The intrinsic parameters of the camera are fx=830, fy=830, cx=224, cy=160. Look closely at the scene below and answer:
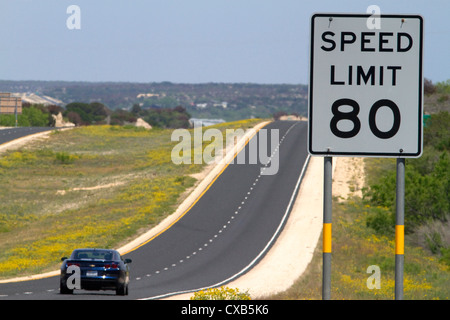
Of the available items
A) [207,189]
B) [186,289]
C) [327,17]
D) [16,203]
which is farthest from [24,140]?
[327,17]

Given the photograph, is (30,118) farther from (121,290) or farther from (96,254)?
(121,290)

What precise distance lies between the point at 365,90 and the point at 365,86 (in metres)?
0.03

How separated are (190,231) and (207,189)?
47.5 ft

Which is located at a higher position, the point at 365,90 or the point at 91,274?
the point at 365,90

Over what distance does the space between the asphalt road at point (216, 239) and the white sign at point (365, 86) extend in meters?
17.8

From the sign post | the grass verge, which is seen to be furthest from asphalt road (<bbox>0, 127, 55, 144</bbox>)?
the sign post

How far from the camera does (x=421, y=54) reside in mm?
7066

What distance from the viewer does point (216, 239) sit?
51656mm

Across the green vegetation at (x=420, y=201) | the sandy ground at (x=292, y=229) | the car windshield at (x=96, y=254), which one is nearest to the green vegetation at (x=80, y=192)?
the sandy ground at (x=292, y=229)

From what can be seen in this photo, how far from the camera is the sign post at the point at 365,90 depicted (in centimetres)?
709

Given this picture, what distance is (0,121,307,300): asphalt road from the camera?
110ft

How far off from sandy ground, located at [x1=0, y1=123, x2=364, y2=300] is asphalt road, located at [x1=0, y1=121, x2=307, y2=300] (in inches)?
29.8

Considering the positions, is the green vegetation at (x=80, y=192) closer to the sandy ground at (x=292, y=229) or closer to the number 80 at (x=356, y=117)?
the sandy ground at (x=292, y=229)

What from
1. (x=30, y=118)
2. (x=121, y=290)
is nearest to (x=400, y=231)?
(x=121, y=290)
